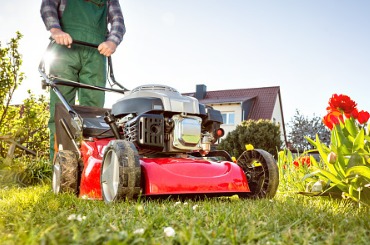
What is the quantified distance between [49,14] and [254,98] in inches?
834

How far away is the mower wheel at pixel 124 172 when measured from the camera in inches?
101

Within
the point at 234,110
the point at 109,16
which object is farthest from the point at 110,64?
the point at 234,110

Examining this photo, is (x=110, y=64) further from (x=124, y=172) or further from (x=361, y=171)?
(x=361, y=171)

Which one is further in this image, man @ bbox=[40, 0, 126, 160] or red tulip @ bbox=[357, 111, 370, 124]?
man @ bbox=[40, 0, 126, 160]

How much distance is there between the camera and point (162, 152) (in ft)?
9.64

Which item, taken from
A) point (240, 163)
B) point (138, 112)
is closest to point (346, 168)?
point (240, 163)

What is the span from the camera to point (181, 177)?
2795 millimetres

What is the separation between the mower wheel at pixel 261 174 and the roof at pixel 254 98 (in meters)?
19.3

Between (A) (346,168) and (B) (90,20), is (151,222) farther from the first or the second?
(B) (90,20)

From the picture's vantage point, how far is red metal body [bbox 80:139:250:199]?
2.73 meters

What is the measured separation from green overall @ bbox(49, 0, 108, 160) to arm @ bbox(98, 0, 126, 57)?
0.08 m

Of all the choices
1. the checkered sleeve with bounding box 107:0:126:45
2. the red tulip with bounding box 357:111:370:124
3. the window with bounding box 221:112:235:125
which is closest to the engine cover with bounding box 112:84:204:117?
the red tulip with bounding box 357:111:370:124

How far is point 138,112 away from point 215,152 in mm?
846

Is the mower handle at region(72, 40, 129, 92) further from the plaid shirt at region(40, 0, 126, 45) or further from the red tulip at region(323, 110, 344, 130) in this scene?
the red tulip at region(323, 110, 344, 130)
